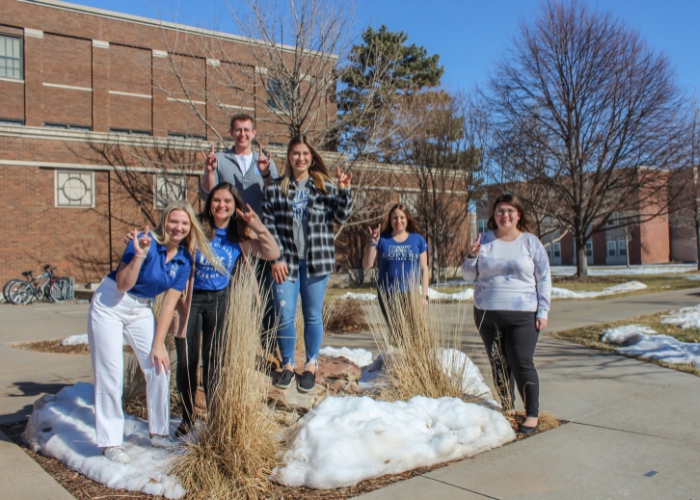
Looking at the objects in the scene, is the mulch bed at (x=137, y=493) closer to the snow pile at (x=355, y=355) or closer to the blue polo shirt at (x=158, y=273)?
the blue polo shirt at (x=158, y=273)

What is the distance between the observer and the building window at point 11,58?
25.0 meters

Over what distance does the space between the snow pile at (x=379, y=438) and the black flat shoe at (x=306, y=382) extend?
26 cm

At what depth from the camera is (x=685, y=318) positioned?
998 centimetres

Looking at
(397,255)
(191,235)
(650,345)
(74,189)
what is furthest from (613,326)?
(74,189)

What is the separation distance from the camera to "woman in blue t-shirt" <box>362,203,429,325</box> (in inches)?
225

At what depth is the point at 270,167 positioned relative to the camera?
4895mm

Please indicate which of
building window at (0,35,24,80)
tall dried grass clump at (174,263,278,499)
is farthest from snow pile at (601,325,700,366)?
building window at (0,35,24,80)

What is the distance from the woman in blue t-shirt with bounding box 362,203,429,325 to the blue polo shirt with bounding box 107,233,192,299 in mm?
2202

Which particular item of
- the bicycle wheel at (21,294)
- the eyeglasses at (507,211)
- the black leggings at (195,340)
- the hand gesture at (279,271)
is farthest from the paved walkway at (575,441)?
the bicycle wheel at (21,294)

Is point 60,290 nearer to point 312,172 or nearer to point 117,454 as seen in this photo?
point 312,172

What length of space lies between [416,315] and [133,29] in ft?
85.7

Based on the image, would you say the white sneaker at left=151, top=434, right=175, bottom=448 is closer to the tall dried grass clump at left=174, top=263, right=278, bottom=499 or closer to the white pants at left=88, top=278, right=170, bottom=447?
the white pants at left=88, top=278, right=170, bottom=447

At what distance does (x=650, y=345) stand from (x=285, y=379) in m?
5.34

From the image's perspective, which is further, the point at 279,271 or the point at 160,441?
the point at 279,271
